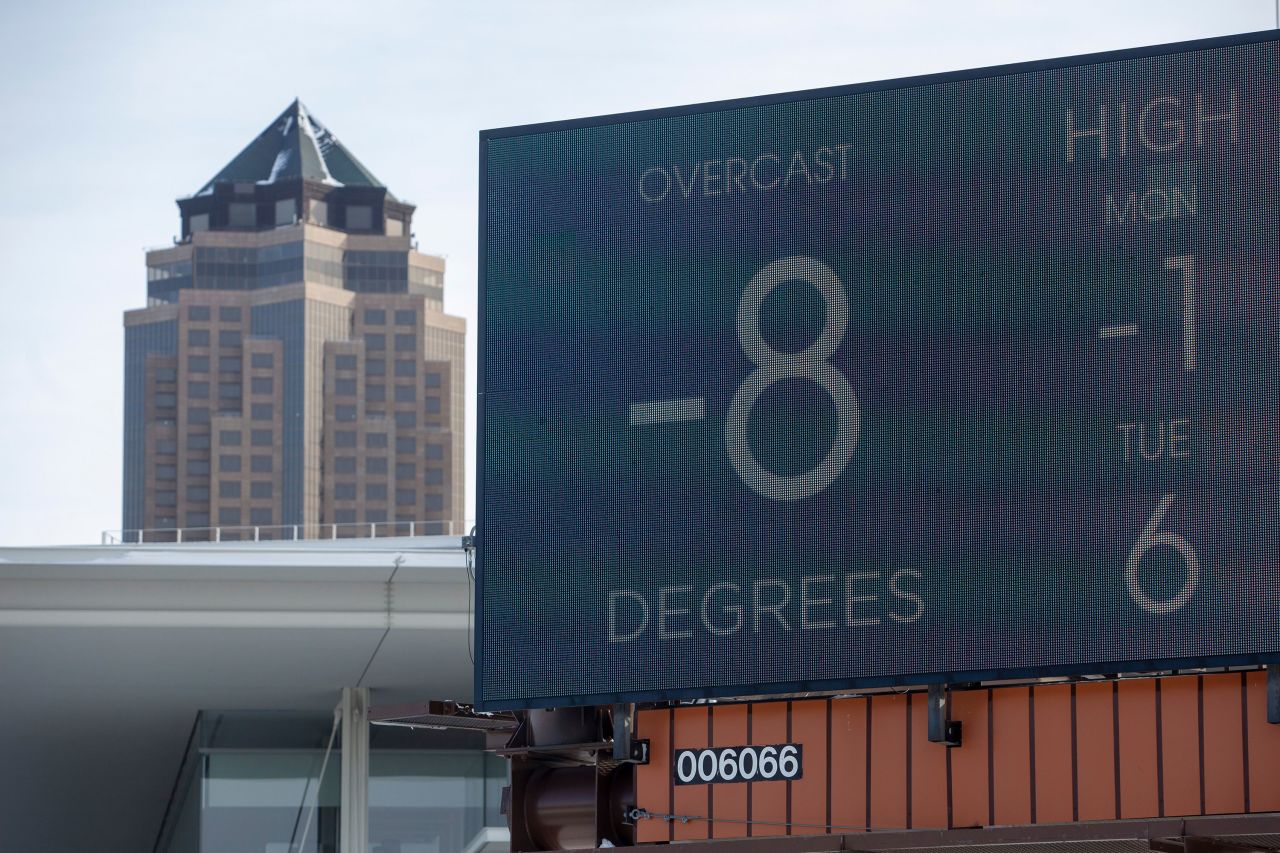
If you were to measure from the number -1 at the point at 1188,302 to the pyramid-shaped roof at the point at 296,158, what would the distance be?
4743 inches

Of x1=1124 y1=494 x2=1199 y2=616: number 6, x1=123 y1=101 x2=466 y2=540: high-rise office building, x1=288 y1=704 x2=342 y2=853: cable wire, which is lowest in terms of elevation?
x1=288 y1=704 x2=342 y2=853: cable wire

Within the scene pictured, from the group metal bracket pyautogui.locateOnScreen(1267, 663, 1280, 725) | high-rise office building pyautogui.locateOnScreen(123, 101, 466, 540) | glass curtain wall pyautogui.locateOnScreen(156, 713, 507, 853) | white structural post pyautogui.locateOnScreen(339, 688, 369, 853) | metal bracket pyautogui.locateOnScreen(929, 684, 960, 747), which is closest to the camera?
metal bracket pyautogui.locateOnScreen(1267, 663, 1280, 725)

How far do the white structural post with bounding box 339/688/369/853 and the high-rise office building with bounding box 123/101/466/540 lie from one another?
89042 mm

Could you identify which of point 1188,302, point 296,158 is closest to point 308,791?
point 1188,302

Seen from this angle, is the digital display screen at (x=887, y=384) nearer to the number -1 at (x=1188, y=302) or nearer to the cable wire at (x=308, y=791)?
the number -1 at (x=1188, y=302)

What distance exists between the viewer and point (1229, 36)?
7.36 meters

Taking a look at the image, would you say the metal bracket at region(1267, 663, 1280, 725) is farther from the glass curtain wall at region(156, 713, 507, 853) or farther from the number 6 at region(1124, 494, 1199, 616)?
the glass curtain wall at region(156, 713, 507, 853)

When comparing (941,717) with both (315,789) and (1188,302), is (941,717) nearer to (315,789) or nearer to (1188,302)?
(1188,302)

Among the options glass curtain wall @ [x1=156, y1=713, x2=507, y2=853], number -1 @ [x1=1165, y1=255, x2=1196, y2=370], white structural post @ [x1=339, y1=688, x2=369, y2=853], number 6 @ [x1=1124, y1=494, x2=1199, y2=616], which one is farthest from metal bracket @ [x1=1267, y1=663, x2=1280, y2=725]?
glass curtain wall @ [x1=156, y1=713, x2=507, y2=853]

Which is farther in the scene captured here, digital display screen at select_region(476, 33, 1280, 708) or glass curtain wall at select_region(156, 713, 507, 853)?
glass curtain wall at select_region(156, 713, 507, 853)

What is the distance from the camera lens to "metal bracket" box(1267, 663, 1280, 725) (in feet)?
22.5

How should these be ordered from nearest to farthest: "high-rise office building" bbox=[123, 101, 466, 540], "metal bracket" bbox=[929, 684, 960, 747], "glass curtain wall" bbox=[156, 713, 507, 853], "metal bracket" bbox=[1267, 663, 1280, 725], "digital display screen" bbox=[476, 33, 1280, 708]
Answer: "metal bracket" bbox=[1267, 663, 1280, 725]
"digital display screen" bbox=[476, 33, 1280, 708]
"metal bracket" bbox=[929, 684, 960, 747]
"glass curtain wall" bbox=[156, 713, 507, 853]
"high-rise office building" bbox=[123, 101, 466, 540]

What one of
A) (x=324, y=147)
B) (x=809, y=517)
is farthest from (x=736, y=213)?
(x=324, y=147)

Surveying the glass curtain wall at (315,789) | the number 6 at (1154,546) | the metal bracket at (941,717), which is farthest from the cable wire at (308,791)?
the number 6 at (1154,546)
